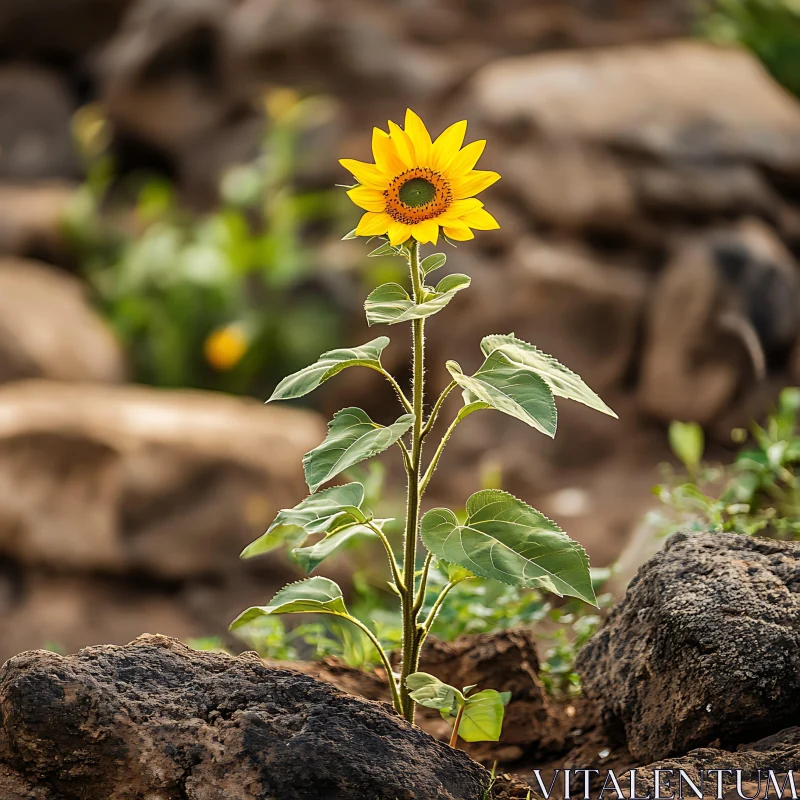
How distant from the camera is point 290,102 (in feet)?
23.2

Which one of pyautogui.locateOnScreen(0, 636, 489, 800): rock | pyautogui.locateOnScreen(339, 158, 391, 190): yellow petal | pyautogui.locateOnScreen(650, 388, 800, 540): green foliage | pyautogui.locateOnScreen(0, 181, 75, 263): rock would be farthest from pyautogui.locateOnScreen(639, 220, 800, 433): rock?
pyautogui.locateOnScreen(0, 636, 489, 800): rock

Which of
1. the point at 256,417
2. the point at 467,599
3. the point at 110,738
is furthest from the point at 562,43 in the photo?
the point at 110,738

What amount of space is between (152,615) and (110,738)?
3482 millimetres

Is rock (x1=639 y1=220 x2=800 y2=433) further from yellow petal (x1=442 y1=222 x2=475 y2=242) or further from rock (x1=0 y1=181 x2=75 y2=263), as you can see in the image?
yellow petal (x1=442 y1=222 x2=475 y2=242)

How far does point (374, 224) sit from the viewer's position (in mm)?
1581

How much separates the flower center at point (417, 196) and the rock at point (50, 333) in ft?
16.2

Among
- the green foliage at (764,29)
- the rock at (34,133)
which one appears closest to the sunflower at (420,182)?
the green foliage at (764,29)

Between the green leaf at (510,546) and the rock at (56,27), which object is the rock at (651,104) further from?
the green leaf at (510,546)

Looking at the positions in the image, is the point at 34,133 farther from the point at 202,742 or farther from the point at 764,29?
the point at 202,742

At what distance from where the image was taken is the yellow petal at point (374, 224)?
5.18 ft

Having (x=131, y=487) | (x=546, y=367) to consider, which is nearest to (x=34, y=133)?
(x=131, y=487)

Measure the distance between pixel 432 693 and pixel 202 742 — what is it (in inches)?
14.7

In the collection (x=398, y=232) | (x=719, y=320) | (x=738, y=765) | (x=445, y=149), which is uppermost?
(x=445, y=149)

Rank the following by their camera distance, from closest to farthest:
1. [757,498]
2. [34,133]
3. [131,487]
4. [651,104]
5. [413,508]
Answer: [413,508], [757,498], [131,487], [651,104], [34,133]
